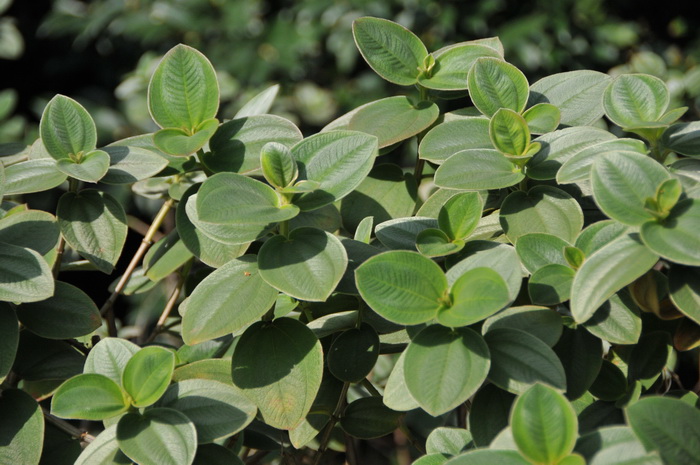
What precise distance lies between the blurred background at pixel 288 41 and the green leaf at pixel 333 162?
6.66ft

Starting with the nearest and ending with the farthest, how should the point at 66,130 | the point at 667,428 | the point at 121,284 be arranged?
the point at 667,428 → the point at 66,130 → the point at 121,284

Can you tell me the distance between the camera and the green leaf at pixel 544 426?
1.58ft

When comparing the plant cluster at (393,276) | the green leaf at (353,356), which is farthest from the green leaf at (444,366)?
the green leaf at (353,356)

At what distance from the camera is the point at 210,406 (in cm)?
64

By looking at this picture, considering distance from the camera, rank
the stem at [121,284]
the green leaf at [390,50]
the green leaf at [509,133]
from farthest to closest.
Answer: the stem at [121,284] < the green leaf at [390,50] < the green leaf at [509,133]

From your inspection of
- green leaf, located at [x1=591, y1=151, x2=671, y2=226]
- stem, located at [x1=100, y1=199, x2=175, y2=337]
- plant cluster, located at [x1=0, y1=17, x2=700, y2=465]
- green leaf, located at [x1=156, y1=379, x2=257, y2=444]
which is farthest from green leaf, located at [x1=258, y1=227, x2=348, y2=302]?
stem, located at [x1=100, y1=199, x2=175, y2=337]

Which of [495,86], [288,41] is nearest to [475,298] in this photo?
[495,86]

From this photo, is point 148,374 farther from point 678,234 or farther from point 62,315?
point 678,234

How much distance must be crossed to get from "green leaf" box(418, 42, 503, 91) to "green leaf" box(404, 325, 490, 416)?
1.03ft

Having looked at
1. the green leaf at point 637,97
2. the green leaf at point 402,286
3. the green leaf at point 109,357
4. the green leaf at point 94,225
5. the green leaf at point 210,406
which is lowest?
the green leaf at point 210,406

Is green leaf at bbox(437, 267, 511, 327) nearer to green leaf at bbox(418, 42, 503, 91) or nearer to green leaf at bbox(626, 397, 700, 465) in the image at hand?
→ green leaf at bbox(626, 397, 700, 465)

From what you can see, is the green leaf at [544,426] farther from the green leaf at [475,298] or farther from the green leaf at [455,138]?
the green leaf at [455,138]

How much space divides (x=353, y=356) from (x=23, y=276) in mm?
299

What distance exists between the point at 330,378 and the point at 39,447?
27 centimetres
